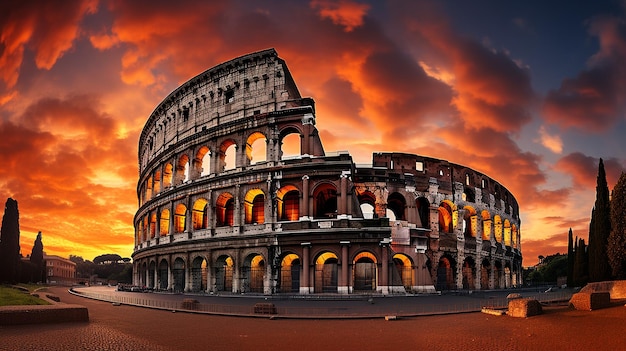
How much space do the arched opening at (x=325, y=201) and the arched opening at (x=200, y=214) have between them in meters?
9.36

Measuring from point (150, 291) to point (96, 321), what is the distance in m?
23.4

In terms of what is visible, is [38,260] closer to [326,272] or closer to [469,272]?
[326,272]

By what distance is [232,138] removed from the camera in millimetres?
34094

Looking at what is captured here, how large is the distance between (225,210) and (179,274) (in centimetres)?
740

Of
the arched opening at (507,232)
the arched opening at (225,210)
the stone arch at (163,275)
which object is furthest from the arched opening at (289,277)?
the arched opening at (507,232)

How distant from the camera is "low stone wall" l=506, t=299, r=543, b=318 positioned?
1711 centimetres

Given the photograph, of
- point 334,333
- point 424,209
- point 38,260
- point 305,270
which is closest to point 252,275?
point 305,270

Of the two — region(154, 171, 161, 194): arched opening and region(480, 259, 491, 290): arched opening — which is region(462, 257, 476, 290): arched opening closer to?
region(480, 259, 491, 290): arched opening

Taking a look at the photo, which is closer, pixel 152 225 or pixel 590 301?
pixel 590 301

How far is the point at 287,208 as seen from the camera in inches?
1271

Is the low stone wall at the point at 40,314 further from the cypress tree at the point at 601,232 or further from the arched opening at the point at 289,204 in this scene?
the cypress tree at the point at 601,232

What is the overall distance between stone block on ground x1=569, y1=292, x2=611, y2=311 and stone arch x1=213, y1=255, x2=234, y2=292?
23111 millimetres

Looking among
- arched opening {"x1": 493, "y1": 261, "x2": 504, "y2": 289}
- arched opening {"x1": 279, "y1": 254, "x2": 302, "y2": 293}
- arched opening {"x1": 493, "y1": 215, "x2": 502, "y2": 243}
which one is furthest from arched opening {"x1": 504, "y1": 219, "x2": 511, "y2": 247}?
arched opening {"x1": 279, "y1": 254, "x2": 302, "y2": 293}

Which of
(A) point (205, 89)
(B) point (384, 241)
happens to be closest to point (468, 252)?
(B) point (384, 241)
